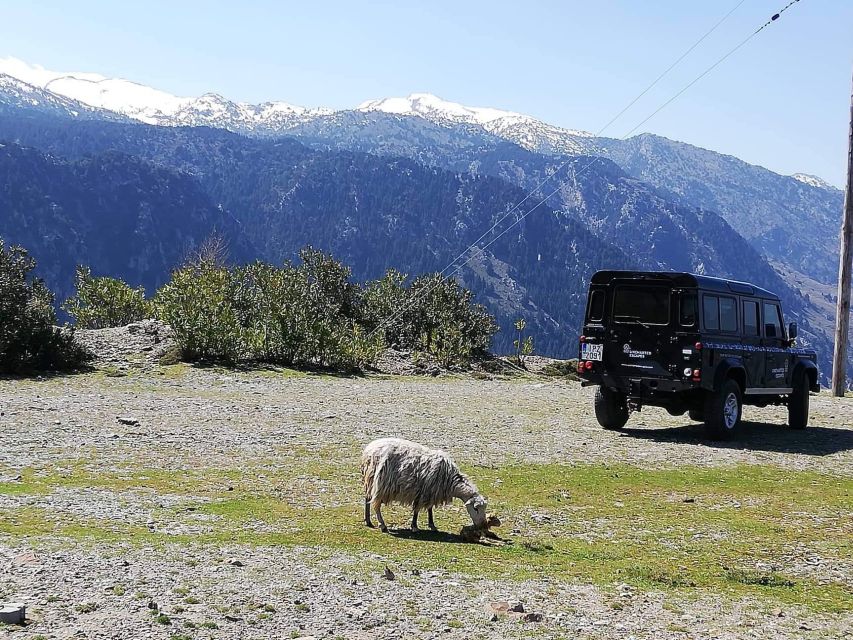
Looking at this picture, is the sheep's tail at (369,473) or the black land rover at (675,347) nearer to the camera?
the sheep's tail at (369,473)

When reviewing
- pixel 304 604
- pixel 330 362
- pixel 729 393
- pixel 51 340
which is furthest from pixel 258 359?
pixel 304 604

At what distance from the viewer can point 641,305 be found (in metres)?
18.5

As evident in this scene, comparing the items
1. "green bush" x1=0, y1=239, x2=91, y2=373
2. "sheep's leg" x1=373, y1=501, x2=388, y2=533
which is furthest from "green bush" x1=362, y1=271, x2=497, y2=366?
"sheep's leg" x1=373, y1=501, x2=388, y2=533

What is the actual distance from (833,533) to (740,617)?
14.2 ft

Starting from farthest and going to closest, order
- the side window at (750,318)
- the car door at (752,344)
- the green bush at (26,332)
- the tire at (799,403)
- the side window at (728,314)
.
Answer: the green bush at (26,332), the tire at (799,403), the side window at (750,318), the car door at (752,344), the side window at (728,314)

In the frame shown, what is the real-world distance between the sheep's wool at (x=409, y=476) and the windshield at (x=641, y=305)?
955cm

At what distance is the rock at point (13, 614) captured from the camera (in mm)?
5945

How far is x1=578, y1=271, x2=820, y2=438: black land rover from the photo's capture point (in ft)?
58.5

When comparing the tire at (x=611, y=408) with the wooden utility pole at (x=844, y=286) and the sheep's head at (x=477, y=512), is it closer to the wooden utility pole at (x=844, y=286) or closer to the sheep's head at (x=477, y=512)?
the sheep's head at (x=477, y=512)

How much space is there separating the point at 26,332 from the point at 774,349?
74.6ft

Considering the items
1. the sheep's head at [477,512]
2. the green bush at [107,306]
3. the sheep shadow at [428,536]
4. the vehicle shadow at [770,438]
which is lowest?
the sheep shadow at [428,536]

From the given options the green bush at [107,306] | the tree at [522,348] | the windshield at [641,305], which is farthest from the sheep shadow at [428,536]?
the green bush at [107,306]

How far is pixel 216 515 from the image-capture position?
32.9ft

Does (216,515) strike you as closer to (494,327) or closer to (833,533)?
(833,533)
